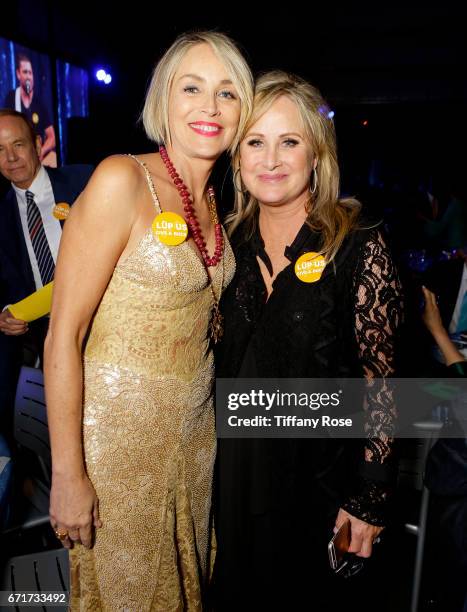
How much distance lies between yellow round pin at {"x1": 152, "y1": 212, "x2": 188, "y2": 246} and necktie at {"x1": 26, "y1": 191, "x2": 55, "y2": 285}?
6.66ft

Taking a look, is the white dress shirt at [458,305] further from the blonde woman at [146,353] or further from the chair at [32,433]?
the chair at [32,433]

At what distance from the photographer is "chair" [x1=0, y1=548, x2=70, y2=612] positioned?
1701mm

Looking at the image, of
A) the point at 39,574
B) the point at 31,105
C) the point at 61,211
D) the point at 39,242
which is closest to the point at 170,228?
the point at 39,574

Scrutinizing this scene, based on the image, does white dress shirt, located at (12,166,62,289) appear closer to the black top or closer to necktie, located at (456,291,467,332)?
the black top

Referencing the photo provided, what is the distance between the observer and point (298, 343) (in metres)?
1.47

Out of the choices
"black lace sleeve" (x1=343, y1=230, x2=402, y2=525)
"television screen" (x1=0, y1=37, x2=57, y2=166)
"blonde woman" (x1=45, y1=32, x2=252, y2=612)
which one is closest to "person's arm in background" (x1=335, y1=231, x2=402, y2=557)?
"black lace sleeve" (x1=343, y1=230, x2=402, y2=525)

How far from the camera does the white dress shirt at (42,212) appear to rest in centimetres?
303

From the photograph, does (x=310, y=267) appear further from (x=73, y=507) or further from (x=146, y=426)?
(x=73, y=507)

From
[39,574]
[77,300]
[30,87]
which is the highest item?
[30,87]

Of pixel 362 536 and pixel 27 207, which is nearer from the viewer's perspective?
pixel 362 536

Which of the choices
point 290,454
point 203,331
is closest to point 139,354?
point 203,331

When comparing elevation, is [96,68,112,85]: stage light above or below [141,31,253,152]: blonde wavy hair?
above

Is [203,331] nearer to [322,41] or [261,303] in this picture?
[261,303]

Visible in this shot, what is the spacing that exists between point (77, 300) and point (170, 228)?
315mm
